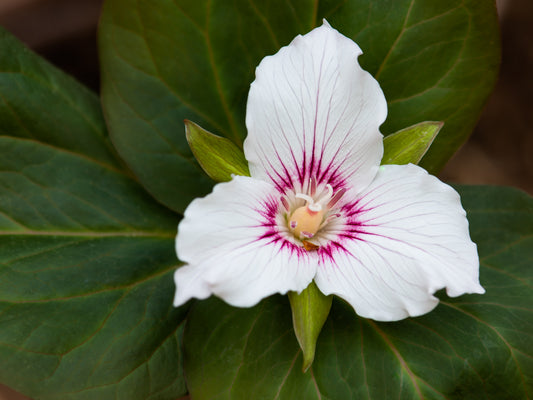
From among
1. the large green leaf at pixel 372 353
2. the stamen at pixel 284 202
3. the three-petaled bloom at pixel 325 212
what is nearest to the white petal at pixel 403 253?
the three-petaled bloom at pixel 325 212

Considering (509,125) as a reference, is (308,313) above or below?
above

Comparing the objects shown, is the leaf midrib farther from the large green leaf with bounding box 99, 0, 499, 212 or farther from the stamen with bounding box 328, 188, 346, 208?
the stamen with bounding box 328, 188, 346, 208

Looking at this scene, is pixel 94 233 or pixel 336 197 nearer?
pixel 336 197

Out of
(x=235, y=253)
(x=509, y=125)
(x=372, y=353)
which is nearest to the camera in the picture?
(x=235, y=253)

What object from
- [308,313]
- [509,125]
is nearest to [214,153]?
[308,313]

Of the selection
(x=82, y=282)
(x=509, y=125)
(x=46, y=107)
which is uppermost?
(x=46, y=107)

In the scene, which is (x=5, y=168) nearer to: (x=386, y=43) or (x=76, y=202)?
(x=76, y=202)

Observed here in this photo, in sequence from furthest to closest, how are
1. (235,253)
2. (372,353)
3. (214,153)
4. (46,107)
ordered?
(46,107) < (372,353) < (214,153) < (235,253)

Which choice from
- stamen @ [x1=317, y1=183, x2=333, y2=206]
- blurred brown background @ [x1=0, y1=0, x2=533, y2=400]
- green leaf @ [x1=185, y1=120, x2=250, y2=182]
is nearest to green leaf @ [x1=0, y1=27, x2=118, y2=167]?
green leaf @ [x1=185, y1=120, x2=250, y2=182]

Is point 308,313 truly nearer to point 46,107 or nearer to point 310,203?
point 310,203
